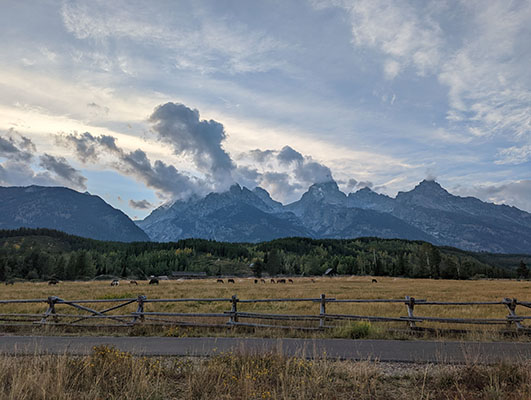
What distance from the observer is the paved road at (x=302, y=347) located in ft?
35.0

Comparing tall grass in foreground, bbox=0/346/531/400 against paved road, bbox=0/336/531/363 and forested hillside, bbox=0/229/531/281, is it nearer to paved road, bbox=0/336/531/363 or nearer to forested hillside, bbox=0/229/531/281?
paved road, bbox=0/336/531/363

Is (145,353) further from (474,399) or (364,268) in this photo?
(364,268)

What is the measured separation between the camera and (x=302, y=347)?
1210 cm

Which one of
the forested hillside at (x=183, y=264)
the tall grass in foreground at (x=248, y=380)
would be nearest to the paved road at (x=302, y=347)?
the tall grass in foreground at (x=248, y=380)

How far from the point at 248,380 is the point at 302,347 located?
542 cm

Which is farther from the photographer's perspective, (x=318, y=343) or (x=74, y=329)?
(x=74, y=329)

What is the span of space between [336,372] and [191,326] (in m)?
9.52

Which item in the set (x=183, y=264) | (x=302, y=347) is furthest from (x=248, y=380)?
(x=183, y=264)

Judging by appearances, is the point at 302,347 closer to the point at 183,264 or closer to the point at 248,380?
the point at 248,380

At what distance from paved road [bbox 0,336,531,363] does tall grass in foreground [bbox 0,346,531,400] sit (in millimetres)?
1577

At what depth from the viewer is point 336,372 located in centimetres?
860

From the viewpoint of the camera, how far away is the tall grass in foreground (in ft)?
22.6

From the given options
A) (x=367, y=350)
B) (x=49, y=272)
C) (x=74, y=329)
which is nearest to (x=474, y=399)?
(x=367, y=350)

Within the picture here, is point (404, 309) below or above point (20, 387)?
below
